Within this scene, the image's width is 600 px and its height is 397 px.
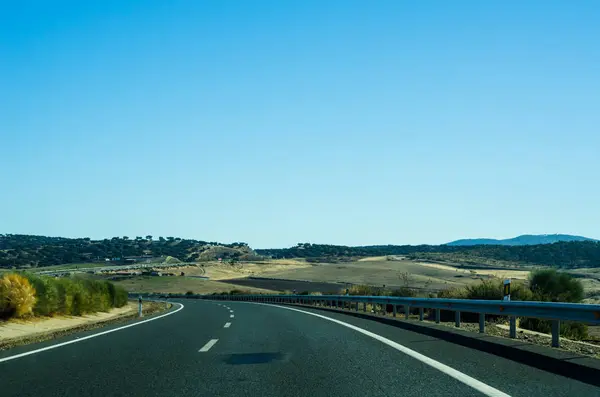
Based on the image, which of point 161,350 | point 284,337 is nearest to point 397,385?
point 161,350

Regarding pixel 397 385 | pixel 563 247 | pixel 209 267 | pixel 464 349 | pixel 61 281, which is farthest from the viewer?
pixel 209 267

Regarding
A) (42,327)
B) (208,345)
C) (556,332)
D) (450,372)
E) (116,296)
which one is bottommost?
(42,327)

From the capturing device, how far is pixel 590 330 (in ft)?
61.6

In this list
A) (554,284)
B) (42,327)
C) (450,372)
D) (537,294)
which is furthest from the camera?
(554,284)

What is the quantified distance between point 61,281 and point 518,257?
122m

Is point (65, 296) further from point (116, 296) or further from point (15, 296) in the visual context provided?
point (116, 296)

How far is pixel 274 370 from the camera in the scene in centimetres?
866

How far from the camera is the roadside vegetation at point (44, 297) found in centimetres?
2119

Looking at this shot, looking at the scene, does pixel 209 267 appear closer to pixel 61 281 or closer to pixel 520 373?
pixel 61 281

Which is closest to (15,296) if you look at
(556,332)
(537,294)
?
(537,294)

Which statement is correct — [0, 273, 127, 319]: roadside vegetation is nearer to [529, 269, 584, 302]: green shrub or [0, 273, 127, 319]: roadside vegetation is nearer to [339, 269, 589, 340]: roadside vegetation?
[339, 269, 589, 340]: roadside vegetation

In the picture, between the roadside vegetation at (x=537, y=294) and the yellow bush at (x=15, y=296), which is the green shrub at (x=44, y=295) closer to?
the yellow bush at (x=15, y=296)

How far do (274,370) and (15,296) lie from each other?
15.7m

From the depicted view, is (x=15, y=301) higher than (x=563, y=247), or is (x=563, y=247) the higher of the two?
(x=563, y=247)
